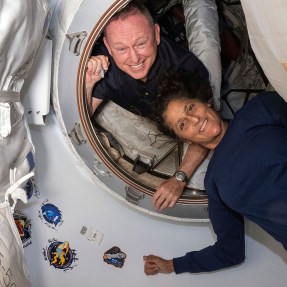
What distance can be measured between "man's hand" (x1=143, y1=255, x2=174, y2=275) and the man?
6.7 inches

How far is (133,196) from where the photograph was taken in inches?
53.6

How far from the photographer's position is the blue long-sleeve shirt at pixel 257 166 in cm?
100

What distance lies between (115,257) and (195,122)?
0.51 meters

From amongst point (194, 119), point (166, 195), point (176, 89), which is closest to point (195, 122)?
point (194, 119)

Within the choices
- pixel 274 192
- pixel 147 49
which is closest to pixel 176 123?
pixel 147 49

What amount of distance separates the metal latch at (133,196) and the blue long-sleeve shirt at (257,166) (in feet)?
0.83

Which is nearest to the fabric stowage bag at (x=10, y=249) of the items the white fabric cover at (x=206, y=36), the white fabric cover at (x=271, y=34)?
the white fabric cover at (x=271, y=34)

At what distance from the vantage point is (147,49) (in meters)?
1.29

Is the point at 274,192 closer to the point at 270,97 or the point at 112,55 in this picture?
the point at 270,97

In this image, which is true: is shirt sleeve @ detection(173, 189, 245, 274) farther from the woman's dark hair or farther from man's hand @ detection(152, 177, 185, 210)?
the woman's dark hair

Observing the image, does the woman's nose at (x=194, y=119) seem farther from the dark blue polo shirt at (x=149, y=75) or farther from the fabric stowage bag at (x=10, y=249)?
the fabric stowage bag at (x=10, y=249)

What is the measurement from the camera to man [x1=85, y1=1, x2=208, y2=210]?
4.07ft

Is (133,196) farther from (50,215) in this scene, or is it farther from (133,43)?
(133,43)

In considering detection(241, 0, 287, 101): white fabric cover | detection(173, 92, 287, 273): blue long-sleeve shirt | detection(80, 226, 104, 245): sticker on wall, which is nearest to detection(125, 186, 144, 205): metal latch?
detection(80, 226, 104, 245): sticker on wall
